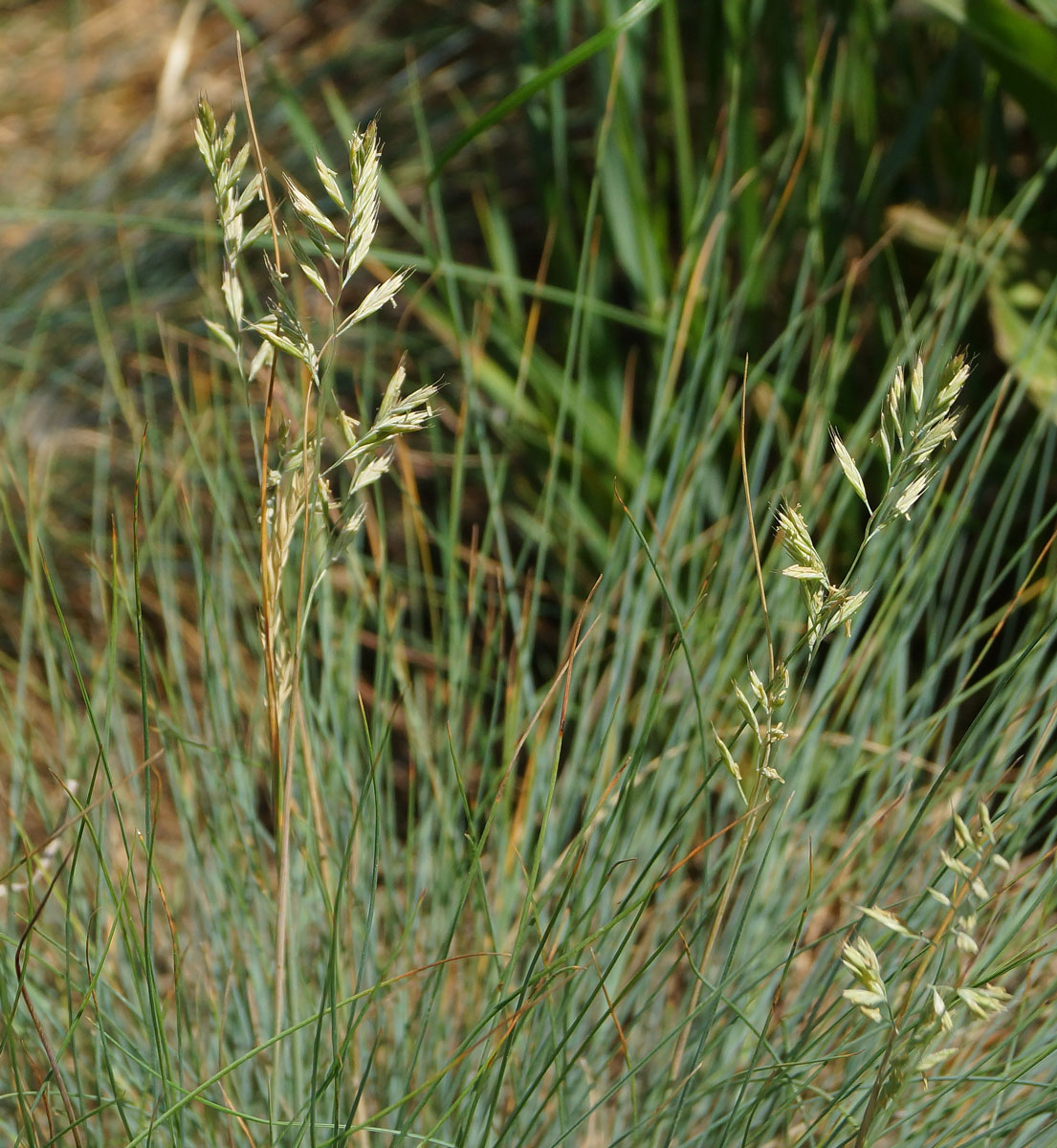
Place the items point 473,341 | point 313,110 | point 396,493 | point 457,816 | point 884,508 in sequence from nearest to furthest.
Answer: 1. point 884,508
2. point 457,816
3. point 473,341
4. point 396,493
5. point 313,110

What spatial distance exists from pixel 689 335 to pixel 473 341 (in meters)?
0.19

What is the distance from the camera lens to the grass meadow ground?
1.48ft

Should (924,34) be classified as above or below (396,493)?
above

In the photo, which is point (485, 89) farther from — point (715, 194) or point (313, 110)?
point (715, 194)

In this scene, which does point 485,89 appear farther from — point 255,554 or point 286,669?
point 286,669

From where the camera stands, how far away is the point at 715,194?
0.96 metres

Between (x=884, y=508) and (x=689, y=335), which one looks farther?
(x=689, y=335)

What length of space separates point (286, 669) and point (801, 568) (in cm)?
20

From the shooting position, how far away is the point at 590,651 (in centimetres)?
83

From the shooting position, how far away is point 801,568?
0.38 meters

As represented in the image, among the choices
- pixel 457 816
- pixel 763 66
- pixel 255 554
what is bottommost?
pixel 457 816

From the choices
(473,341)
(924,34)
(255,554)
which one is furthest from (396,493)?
(924,34)

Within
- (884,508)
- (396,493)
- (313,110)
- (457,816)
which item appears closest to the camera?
(884,508)

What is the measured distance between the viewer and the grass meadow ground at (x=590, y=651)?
1.48ft
